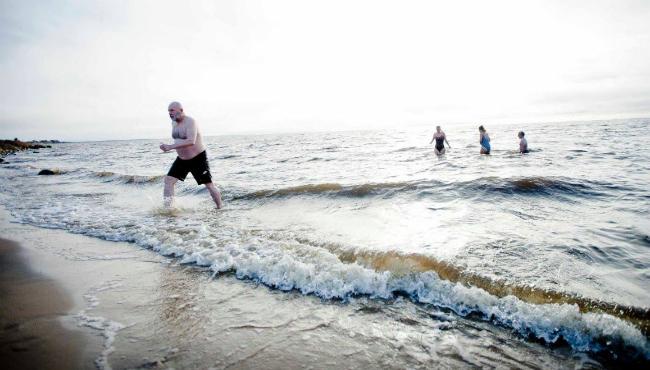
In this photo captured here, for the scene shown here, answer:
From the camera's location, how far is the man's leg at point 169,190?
7.46 meters

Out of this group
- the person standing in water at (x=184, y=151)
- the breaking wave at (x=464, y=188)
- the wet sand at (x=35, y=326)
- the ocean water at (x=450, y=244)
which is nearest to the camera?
the wet sand at (x=35, y=326)

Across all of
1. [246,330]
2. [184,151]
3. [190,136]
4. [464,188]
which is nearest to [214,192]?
[184,151]

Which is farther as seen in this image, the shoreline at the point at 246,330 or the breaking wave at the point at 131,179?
the breaking wave at the point at 131,179

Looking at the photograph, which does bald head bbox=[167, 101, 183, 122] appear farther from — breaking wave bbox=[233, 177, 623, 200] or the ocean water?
breaking wave bbox=[233, 177, 623, 200]

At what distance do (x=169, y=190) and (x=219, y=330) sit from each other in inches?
218

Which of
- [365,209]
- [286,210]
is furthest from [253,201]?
[365,209]

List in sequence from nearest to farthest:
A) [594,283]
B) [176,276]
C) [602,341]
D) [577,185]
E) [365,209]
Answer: [602,341]
[594,283]
[176,276]
[365,209]
[577,185]

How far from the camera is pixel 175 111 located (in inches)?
276

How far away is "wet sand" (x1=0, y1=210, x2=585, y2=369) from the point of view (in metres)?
2.38

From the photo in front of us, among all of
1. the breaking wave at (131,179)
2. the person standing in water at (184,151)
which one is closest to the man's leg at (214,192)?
the person standing in water at (184,151)

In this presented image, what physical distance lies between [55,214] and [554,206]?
10.9 meters

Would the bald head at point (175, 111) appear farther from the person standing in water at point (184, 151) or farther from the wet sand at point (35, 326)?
the wet sand at point (35, 326)

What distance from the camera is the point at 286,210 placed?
780 centimetres

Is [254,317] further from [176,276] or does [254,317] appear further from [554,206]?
[554,206]
